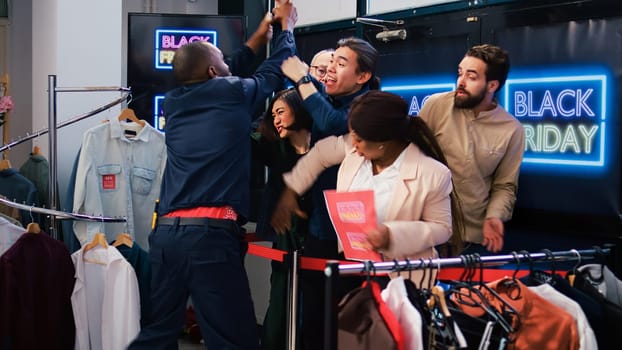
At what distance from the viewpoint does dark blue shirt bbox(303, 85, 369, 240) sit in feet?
12.2

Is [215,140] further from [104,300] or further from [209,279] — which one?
[104,300]

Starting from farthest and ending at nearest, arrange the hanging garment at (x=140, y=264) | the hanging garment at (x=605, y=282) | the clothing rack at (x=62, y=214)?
the hanging garment at (x=140, y=264), the clothing rack at (x=62, y=214), the hanging garment at (x=605, y=282)

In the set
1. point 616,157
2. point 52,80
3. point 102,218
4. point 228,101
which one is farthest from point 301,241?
point 52,80

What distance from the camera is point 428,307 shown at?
248cm

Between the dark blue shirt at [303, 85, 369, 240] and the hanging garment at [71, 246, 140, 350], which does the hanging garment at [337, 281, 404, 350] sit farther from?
the hanging garment at [71, 246, 140, 350]

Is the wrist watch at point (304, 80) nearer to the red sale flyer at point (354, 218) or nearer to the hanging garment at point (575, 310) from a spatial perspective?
the red sale flyer at point (354, 218)

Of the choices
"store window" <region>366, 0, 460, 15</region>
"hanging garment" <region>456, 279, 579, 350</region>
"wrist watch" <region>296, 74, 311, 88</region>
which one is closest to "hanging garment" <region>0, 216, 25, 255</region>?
"wrist watch" <region>296, 74, 311, 88</region>

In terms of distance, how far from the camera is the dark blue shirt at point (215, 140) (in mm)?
4160

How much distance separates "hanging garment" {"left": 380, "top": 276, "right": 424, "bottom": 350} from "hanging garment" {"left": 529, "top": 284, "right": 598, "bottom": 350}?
43 cm

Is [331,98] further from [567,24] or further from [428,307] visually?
[428,307]

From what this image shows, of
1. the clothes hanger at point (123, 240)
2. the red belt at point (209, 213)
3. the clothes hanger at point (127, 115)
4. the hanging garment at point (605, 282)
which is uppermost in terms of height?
the clothes hanger at point (127, 115)

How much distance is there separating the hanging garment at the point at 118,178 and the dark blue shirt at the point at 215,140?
110 cm

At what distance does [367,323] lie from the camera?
95.0 inches

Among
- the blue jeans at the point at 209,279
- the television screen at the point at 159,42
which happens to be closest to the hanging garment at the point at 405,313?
the blue jeans at the point at 209,279
